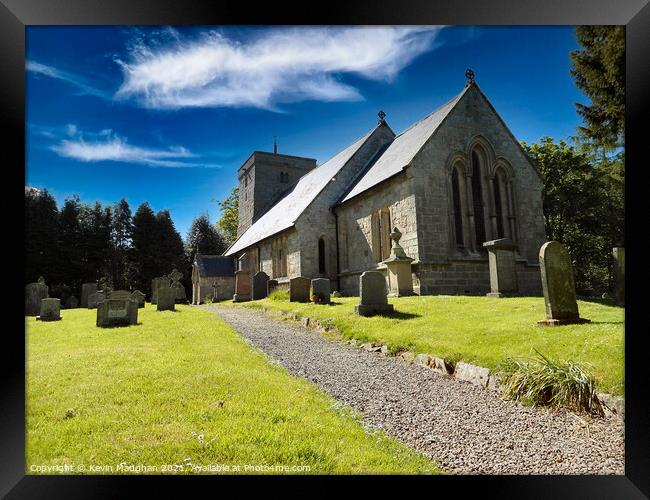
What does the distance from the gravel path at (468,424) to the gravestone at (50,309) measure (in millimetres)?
8968

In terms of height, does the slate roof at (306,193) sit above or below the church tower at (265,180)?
below

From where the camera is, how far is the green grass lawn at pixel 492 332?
4.46 metres

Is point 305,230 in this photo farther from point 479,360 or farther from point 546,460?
point 546,460

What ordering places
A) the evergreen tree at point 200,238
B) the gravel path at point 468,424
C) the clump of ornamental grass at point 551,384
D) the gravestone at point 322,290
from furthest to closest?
the evergreen tree at point 200,238 < the gravestone at point 322,290 < the clump of ornamental grass at point 551,384 < the gravel path at point 468,424

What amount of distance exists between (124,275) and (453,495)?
10.6m

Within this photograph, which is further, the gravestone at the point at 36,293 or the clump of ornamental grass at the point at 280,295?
the clump of ornamental grass at the point at 280,295

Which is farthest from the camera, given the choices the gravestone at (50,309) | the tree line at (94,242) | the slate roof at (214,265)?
the slate roof at (214,265)

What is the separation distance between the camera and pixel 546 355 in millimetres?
4695

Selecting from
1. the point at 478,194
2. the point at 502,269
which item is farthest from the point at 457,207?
the point at 502,269

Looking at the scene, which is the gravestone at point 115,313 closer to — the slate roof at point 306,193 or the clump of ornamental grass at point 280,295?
the clump of ornamental grass at point 280,295

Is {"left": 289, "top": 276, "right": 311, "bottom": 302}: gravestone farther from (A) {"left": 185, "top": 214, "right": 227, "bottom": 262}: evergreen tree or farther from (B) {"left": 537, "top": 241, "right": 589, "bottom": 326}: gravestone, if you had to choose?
(B) {"left": 537, "top": 241, "right": 589, "bottom": 326}: gravestone

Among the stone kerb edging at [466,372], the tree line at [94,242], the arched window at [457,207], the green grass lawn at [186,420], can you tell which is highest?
the arched window at [457,207]

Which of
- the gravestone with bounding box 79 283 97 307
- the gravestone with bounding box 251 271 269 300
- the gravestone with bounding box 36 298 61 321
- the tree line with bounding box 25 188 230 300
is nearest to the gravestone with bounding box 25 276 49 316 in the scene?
the tree line with bounding box 25 188 230 300
